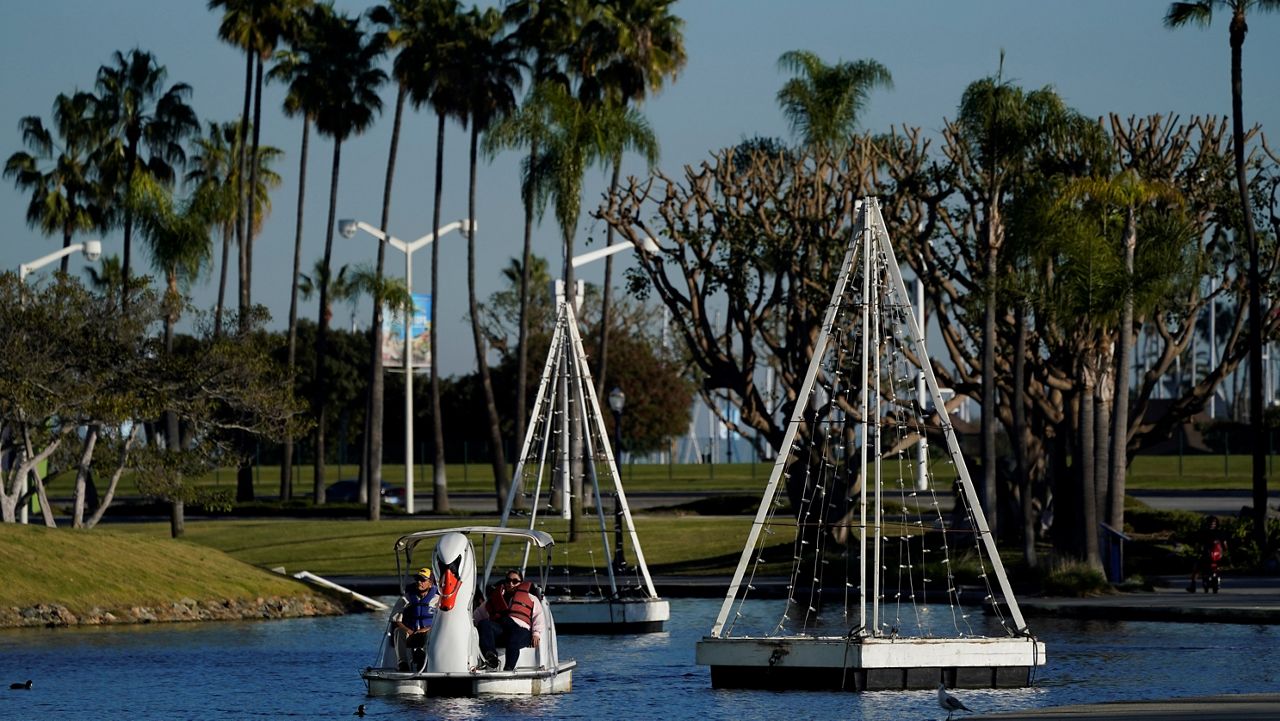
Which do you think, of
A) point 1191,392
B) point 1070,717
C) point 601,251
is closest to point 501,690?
point 1070,717

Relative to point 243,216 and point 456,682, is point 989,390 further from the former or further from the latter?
point 243,216

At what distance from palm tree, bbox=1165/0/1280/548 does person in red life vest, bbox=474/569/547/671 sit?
23015 millimetres

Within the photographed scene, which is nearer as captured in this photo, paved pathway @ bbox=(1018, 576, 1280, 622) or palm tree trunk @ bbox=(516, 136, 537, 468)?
paved pathway @ bbox=(1018, 576, 1280, 622)

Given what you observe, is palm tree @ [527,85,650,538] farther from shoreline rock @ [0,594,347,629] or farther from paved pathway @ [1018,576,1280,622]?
paved pathway @ [1018,576,1280,622]

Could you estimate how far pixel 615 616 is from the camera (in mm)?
33000

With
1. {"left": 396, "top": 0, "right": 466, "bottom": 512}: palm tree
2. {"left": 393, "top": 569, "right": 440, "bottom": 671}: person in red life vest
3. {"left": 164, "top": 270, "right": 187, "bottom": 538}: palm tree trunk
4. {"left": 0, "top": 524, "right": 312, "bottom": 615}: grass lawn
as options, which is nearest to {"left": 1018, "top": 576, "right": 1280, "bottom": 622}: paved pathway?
{"left": 393, "top": 569, "right": 440, "bottom": 671}: person in red life vest

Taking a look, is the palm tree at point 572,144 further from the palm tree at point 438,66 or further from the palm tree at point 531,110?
the palm tree at point 438,66

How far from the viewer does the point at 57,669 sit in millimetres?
27828

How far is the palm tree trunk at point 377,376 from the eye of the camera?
198 feet

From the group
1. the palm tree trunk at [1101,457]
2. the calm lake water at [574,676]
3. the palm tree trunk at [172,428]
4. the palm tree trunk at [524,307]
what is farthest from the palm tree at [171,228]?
the palm tree trunk at [1101,457]

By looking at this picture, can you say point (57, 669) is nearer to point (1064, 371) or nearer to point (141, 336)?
point (141, 336)

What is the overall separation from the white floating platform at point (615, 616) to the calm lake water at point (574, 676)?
15.5 inches

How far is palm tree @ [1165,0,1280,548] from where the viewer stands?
42.3 meters

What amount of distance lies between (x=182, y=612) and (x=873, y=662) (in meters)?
18.8
